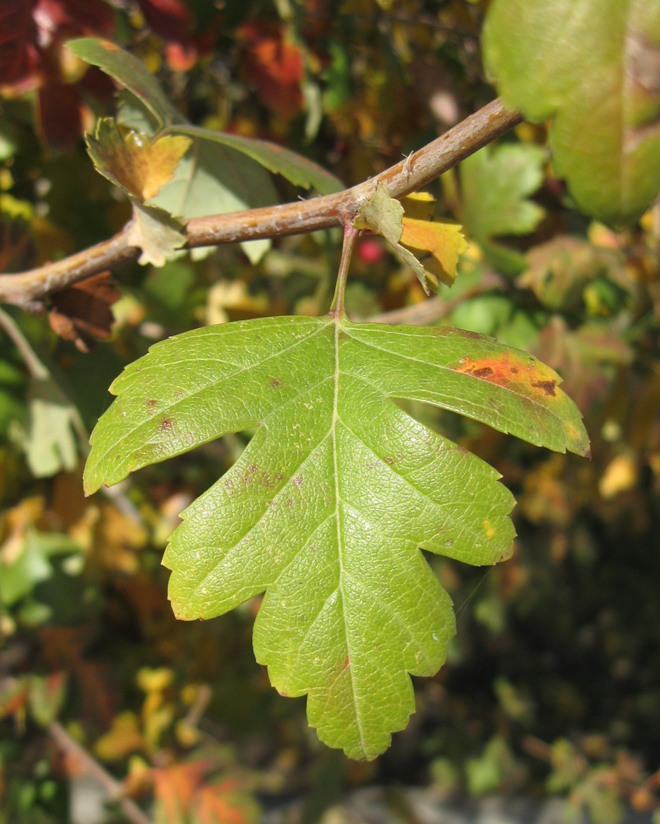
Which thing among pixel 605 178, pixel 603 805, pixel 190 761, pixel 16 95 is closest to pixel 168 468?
pixel 190 761

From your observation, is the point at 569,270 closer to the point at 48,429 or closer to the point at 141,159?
the point at 141,159

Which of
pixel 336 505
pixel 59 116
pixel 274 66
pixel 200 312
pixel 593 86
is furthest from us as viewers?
pixel 200 312

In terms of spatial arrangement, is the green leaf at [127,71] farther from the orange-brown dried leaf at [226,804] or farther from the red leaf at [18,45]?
the orange-brown dried leaf at [226,804]

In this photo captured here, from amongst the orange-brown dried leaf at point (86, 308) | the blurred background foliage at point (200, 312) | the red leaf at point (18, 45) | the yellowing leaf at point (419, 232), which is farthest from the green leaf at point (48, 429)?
the yellowing leaf at point (419, 232)

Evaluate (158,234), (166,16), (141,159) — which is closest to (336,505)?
(158,234)

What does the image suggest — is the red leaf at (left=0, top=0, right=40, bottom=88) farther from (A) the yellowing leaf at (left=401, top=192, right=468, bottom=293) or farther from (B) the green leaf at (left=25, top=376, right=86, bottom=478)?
(A) the yellowing leaf at (left=401, top=192, right=468, bottom=293)

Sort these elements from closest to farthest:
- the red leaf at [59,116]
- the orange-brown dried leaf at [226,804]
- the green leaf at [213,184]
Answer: the green leaf at [213,184]
the red leaf at [59,116]
the orange-brown dried leaf at [226,804]
